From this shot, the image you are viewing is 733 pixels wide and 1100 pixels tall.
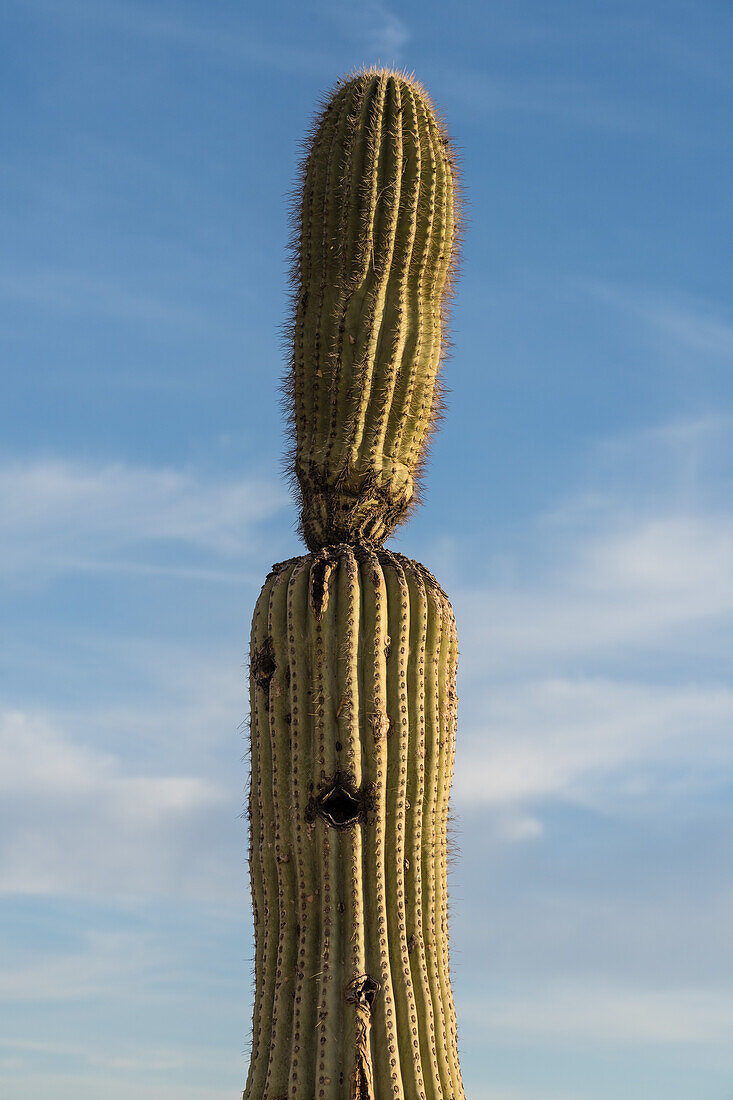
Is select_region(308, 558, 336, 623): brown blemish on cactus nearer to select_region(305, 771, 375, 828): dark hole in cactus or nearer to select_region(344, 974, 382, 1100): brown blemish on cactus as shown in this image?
select_region(305, 771, 375, 828): dark hole in cactus

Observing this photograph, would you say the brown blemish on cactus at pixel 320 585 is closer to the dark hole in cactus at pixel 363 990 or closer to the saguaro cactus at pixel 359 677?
the saguaro cactus at pixel 359 677

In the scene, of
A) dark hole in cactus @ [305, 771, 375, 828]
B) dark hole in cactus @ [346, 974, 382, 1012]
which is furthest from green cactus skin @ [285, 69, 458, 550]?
dark hole in cactus @ [346, 974, 382, 1012]

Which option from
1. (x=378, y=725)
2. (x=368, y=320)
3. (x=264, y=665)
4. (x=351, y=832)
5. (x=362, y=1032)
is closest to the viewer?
(x=362, y=1032)

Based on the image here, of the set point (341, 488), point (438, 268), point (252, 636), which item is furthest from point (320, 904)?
point (438, 268)

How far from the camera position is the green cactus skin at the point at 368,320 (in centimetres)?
888

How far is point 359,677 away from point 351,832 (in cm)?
87

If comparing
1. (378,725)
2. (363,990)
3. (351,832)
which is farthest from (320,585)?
(363,990)

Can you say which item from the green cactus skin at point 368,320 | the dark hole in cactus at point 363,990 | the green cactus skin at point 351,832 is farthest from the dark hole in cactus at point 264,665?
the dark hole in cactus at point 363,990

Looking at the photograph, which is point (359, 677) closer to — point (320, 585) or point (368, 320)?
point (320, 585)

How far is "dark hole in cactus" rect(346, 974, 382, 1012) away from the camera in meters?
7.51

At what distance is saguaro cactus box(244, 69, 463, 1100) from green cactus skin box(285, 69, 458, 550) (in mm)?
13

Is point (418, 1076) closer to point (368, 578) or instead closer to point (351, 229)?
point (368, 578)

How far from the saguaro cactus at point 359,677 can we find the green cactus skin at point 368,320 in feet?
0.04

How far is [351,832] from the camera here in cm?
775
